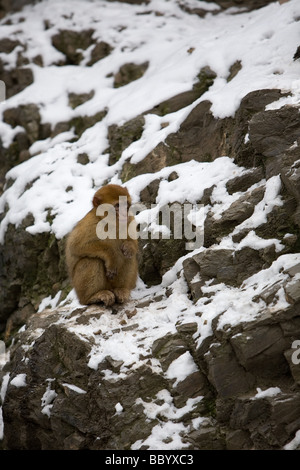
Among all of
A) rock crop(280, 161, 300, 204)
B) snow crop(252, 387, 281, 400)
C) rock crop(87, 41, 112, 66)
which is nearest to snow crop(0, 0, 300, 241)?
rock crop(87, 41, 112, 66)

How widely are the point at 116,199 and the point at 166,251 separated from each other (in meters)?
1.10

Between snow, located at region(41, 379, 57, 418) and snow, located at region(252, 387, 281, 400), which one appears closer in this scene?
snow, located at region(252, 387, 281, 400)

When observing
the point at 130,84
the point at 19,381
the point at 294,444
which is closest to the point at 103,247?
the point at 19,381

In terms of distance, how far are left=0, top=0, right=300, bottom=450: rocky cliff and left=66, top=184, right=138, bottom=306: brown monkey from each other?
0.24m

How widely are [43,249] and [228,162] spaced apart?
12.9 feet

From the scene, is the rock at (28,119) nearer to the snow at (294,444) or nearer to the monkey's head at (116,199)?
the monkey's head at (116,199)

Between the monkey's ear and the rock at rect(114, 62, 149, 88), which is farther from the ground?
the monkey's ear

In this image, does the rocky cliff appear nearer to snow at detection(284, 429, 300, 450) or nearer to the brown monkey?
snow at detection(284, 429, 300, 450)

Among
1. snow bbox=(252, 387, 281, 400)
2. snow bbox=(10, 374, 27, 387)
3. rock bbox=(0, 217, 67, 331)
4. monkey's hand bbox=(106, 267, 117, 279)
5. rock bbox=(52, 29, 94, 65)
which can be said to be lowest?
rock bbox=(0, 217, 67, 331)

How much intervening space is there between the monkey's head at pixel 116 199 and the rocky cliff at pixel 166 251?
93 centimetres

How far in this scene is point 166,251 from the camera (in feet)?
24.7

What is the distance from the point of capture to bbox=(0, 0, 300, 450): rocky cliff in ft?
17.1

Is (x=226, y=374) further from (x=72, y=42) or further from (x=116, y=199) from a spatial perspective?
(x=72, y=42)
